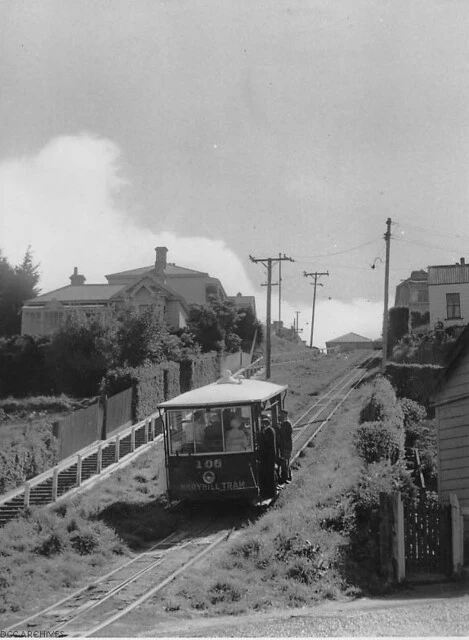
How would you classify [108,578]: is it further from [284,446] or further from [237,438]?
[284,446]

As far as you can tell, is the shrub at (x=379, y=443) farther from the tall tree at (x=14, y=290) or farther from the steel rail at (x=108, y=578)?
the tall tree at (x=14, y=290)

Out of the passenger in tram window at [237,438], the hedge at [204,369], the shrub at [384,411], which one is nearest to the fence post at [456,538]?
the passenger in tram window at [237,438]

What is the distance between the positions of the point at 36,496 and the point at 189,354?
27966 millimetres

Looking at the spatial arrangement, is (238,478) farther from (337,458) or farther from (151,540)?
(337,458)

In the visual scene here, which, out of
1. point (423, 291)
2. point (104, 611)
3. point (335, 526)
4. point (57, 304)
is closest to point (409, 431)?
point (335, 526)

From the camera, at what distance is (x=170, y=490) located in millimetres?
18203

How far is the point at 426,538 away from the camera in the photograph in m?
12.9

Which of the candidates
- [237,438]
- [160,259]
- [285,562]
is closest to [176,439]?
[237,438]

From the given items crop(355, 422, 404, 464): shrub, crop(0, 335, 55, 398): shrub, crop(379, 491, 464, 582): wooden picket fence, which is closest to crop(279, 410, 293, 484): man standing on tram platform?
crop(355, 422, 404, 464): shrub

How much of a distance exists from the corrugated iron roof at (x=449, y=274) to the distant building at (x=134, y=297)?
17935mm

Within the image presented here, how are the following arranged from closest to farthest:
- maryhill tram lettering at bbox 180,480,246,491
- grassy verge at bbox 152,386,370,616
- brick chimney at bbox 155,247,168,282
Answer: grassy verge at bbox 152,386,370,616
maryhill tram lettering at bbox 180,480,246,491
brick chimney at bbox 155,247,168,282

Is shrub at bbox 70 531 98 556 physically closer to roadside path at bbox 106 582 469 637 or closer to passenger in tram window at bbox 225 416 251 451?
passenger in tram window at bbox 225 416 251 451

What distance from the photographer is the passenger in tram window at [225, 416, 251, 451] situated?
1812 centimetres

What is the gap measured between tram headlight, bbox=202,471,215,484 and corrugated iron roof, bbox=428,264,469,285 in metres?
38.7
